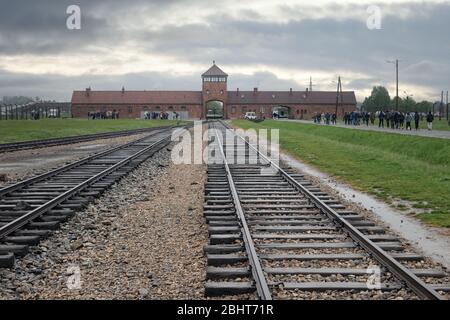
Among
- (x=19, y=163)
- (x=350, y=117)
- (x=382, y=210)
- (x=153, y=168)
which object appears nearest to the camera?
(x=382, y=210)

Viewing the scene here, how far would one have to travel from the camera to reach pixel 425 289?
18.9 feet

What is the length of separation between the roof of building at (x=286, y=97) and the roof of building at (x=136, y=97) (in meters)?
9.47

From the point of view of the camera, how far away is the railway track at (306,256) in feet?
19.8

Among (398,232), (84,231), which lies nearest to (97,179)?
(84,231)

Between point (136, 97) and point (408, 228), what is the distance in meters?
118

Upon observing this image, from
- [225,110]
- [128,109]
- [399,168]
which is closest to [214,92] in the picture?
[225,110]

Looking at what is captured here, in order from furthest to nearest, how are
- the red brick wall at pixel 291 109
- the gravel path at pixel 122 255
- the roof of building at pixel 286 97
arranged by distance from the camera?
the roof of building at pixel 286 97 < the red brick wall at pixel 291 109 < the gravel path at pixel 122 255

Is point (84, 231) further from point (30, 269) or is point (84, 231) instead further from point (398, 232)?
point (398, 232)

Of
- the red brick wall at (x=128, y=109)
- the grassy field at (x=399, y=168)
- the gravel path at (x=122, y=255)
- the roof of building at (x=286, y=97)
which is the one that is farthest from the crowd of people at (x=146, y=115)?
the gravel path at (x=122, y=255)

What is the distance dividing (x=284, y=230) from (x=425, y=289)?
3.45 m

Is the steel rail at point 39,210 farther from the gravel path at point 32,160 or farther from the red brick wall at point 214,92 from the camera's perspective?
the red brick wall at point 214,92

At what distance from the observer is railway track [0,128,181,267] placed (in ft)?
26.9

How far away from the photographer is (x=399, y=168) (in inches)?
753
